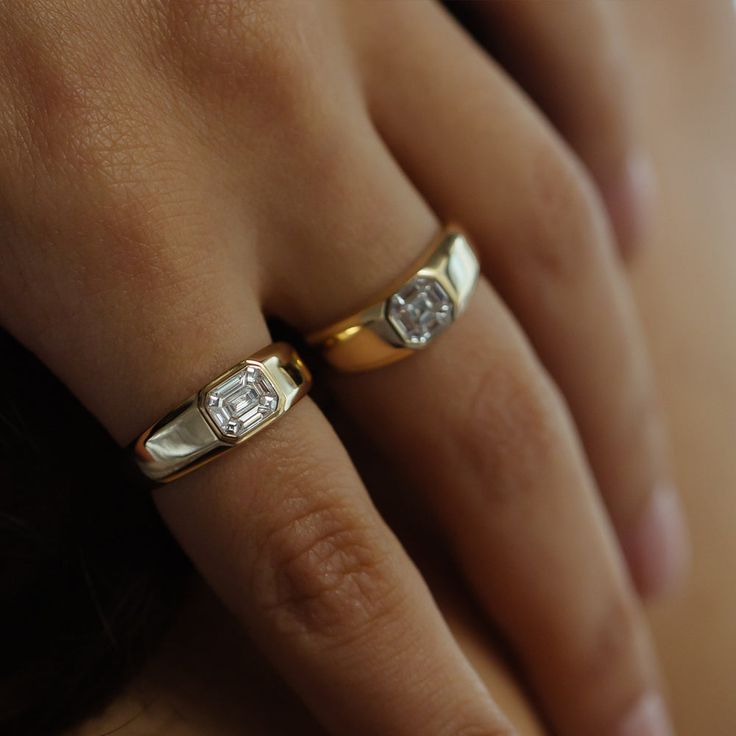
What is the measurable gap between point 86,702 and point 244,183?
40cm

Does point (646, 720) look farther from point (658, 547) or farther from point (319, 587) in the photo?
point (319, 587)

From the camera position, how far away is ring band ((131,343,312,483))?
0.54 m

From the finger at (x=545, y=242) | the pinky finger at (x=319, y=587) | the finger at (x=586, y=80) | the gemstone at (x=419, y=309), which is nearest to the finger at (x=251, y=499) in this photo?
the pinky finger at (x=319, y=587)

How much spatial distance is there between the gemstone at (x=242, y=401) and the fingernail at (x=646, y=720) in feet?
1.41

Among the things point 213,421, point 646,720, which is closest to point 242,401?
point 213,421

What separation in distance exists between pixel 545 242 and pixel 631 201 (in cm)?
21

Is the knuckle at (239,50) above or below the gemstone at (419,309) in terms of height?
above

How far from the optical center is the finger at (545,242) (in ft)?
2.35

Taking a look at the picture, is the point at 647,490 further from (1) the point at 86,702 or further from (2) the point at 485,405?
(1) the point at 86,702

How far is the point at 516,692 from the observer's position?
0.70m

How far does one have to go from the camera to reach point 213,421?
533 millimetres

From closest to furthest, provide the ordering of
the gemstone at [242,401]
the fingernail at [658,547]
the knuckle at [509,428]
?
1. the gemstone at [242,401]
2. the knuckle at [509,428]
3. the fingernail at [658,547]

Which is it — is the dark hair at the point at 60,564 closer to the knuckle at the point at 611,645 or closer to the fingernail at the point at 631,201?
the knuckle at the point at 611,645

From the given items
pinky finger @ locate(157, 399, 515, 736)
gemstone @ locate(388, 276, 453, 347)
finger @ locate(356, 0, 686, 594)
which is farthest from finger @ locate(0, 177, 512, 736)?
finger @ locate(356, 0, 686, 594)
